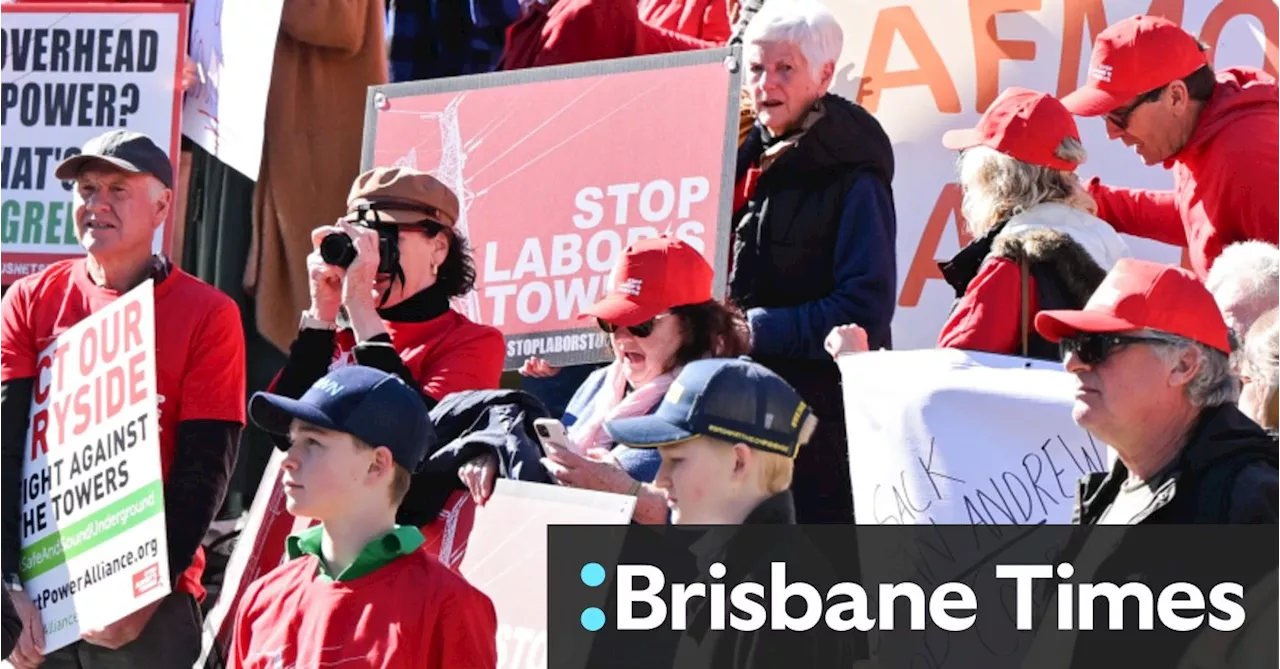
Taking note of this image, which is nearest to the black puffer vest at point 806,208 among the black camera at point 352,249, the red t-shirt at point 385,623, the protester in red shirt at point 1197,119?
the protester in red shirt at point 1197,119

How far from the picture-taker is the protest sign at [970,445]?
611 cm

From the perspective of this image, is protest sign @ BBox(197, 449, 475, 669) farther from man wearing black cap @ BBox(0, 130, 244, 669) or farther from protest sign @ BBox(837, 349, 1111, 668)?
protest sign @ BBox(837, 349, 1111, 668)

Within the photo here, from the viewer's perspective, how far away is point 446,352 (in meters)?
6.67

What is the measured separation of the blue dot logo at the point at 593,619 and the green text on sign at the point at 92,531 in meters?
1.59

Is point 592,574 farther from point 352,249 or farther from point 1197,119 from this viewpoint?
point 1197,119

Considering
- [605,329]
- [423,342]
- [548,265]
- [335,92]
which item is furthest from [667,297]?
[335,92]

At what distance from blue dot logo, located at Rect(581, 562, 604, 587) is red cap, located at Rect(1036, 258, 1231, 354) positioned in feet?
3.56

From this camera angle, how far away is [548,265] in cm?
757

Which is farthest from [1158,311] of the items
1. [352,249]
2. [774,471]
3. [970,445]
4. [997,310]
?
[352,249]

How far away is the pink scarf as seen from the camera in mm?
6168

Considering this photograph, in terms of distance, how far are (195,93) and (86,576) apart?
237cm

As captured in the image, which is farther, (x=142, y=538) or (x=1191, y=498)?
(x=142, y=538)

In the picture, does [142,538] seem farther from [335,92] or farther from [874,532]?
[335,92]

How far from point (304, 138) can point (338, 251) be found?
2191mm
